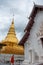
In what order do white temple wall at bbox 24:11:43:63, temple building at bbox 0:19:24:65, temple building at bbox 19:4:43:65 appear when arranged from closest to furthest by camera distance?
temple building at bbox 19:4:43:65 < white temple wall at bbox 24:11:43:63 < temple building at bbox 0:19:24:65

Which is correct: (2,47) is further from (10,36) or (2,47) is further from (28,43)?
(28,43)

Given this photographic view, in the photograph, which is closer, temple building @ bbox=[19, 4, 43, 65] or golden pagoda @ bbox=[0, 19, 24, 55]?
temple building @ bbox=[19, 4, 43, 65]

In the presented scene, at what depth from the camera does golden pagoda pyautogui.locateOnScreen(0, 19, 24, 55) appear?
40562 millimetres

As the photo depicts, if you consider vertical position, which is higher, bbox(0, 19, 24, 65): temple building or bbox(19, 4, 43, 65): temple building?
bbox(19, 4, 43, 65): temple building

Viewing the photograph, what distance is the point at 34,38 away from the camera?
25.6 metres

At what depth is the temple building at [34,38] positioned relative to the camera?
24683mm

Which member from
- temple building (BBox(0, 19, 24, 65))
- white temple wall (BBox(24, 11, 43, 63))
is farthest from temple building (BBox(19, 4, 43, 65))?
temple building (BBox(0, 19, 24, 65))

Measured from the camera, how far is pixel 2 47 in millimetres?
41938

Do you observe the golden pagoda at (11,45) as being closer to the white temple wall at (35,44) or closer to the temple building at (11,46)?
the temple building at (11,46)

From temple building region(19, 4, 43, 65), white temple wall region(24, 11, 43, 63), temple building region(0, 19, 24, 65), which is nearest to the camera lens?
temple building region(19, 4, 43, 65)

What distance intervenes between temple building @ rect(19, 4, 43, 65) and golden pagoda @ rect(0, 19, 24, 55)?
13821 mm

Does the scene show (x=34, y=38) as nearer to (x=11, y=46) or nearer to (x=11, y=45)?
(x=11, y=46)

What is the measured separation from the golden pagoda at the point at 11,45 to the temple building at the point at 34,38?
13821 mm

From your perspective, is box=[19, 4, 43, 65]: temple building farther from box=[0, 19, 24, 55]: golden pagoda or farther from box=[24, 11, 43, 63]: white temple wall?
box=[0, 19, 24, 55]: golden pagoda
